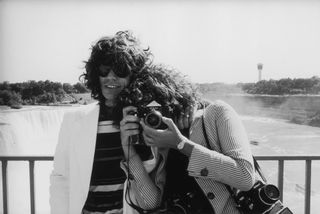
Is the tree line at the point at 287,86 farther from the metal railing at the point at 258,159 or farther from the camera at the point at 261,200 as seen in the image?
the camera at the point at 261,200

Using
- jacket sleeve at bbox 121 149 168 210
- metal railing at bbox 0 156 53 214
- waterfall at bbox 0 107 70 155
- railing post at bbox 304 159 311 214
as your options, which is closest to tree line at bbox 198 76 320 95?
railing post at bbox 304 159 311 214

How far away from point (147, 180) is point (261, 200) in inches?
14.1

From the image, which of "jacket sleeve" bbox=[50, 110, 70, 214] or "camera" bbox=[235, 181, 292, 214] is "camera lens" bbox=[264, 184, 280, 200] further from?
"jacket sleeve" bbox=[50, 110, 70, 214]

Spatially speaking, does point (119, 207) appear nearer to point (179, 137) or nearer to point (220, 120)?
point (179, 137)

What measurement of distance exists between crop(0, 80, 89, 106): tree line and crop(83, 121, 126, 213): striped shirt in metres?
1.14

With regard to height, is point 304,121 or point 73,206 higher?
point 73,206

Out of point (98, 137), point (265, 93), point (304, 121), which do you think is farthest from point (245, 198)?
point (304, 121)

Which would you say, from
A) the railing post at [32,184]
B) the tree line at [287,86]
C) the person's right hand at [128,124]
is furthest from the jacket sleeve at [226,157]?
the tree line at [287,86]

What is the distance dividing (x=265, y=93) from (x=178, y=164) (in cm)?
401

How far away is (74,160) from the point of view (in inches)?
44.2

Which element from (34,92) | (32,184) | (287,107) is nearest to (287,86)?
(287,107)

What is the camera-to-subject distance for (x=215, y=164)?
2.77 feet

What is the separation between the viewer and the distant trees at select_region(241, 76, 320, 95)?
4289 millimetres

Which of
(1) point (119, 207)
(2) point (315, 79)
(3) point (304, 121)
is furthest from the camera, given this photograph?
(3) point (304, 121)
